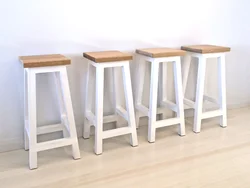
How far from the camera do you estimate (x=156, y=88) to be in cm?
215

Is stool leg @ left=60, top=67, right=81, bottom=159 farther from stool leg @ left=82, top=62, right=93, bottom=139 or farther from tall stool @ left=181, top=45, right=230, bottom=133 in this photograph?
tall stool @ left=181, top=45, right=230, bottom=133

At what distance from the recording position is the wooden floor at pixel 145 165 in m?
1.70

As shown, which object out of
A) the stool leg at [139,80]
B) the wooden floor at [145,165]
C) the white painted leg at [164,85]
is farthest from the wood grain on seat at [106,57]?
the wooden floor at [145,165]

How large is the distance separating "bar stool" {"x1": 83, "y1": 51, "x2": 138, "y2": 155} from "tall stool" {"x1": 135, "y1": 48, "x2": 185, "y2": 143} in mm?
166

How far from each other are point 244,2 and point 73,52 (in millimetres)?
1689

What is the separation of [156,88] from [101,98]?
0.43 metres

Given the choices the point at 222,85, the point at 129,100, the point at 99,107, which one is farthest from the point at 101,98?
the point at 222,85

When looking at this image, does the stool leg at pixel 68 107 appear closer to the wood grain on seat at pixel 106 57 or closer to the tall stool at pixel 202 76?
the wood grain on seat at pixel 106 57

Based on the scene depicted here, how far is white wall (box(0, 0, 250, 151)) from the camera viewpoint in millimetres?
1947

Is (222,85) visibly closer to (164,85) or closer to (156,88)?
(164,85)

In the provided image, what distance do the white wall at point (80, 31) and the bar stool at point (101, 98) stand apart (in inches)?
3.8

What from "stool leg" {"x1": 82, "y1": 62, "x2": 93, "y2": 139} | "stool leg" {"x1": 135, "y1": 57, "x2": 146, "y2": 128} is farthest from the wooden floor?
"stool leg" {"x1": 135, "y1": 57, "x2": 146, "y2": 128}

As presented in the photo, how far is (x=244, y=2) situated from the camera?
2.71 m

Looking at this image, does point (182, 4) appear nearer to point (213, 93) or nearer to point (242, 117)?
point (213, 93)
